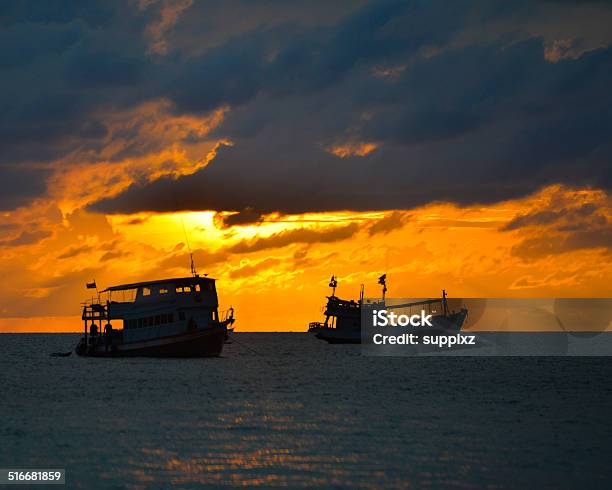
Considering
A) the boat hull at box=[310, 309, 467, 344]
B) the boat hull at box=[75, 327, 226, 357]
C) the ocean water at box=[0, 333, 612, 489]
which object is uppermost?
the boat hull at box=[310, 309, 467, 344]

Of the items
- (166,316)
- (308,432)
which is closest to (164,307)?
(166,316)

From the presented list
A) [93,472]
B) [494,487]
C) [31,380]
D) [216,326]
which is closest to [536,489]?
[494,487]

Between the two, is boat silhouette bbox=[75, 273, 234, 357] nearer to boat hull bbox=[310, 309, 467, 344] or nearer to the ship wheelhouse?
the ship wheelhouse

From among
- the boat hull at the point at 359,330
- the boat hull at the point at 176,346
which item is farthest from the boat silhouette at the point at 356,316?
the boat hull at the point at 176,346

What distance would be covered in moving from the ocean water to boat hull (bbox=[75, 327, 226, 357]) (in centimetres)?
1625

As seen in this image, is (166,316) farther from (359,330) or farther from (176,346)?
(359,330)

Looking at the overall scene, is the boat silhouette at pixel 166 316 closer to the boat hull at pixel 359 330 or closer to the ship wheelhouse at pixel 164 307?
→ the ship wheelhouse at pixel 164 307

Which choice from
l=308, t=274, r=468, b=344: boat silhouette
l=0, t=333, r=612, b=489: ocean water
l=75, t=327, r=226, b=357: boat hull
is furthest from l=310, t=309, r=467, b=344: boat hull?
l=0, t=333, r=612, b=489: ocean water

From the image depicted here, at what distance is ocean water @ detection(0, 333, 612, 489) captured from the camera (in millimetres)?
32469

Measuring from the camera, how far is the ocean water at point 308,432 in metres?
32.5

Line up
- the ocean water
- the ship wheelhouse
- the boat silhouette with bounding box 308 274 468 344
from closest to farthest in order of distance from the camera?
the ocean water < the ship wheelhouse < the boat silhouette with bounding box 308 274 468 344

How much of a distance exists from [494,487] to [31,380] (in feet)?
183

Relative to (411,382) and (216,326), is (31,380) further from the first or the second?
(411,382)

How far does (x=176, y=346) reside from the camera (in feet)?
307
